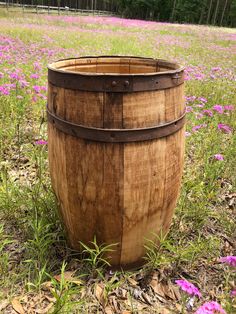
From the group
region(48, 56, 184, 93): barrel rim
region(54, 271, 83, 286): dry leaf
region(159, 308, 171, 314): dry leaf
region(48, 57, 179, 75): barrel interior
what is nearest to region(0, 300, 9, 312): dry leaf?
region(54, 271, 83, 286): dry leaf

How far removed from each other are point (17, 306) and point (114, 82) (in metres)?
1.47

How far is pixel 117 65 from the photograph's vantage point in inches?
91.2

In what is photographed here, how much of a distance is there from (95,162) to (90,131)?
18 centimetres

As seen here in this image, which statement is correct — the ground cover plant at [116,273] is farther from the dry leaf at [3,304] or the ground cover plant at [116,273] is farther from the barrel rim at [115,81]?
the barrel rim at [115,81]

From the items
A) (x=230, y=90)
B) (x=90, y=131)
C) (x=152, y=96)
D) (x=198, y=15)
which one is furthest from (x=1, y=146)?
(x=198, y=15)

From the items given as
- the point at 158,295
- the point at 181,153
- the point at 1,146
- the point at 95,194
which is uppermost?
the point at 181,153

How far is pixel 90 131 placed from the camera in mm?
1584

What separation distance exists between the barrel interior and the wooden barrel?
0.13 metres

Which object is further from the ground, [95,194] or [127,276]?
[95,194]

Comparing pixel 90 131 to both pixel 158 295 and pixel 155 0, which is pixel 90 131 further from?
pixel 155 0

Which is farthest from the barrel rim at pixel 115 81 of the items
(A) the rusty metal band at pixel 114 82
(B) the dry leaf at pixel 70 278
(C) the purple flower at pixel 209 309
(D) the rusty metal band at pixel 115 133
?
(B) the dry leaf at pixel 70 278

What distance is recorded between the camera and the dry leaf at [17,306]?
5.81ft

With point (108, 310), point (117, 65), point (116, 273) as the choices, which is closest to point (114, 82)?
point (117, 65)

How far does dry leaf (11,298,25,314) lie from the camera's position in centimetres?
177
